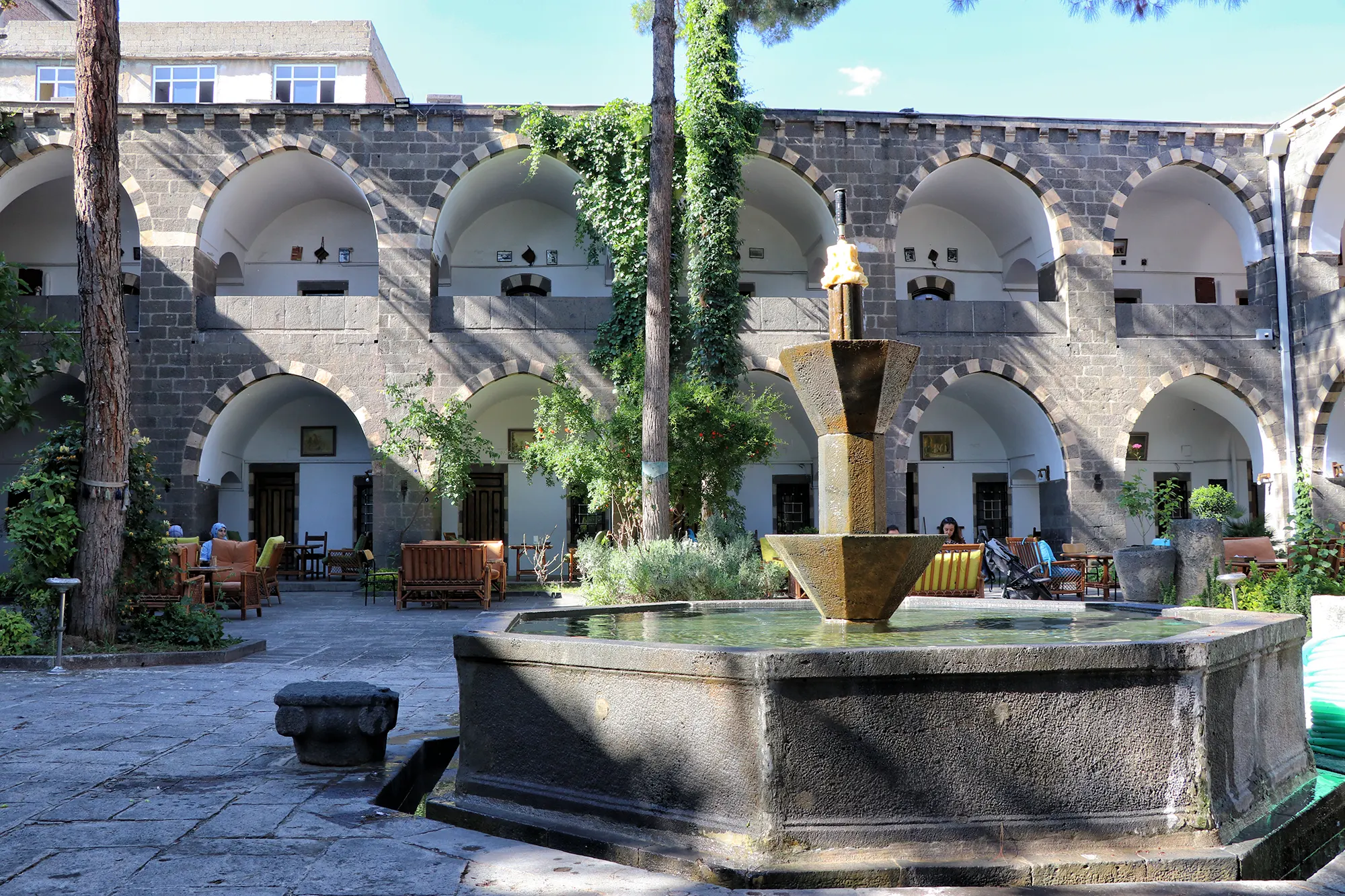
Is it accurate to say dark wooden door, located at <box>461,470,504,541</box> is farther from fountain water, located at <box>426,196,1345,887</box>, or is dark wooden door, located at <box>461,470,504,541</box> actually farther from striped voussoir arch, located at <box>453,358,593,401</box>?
fountain water, located at <box>426,196,1345,887</box>

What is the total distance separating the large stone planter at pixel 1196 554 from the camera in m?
10.1

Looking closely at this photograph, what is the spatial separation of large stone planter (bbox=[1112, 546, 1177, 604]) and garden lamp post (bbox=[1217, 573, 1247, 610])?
0.57 metres

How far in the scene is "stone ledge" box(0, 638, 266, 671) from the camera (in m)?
8.12

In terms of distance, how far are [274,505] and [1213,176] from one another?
1887 centimetres

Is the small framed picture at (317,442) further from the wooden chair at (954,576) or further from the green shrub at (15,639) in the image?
the wooden chair at (954,576)

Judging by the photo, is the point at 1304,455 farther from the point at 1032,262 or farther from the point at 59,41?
the point at 59,41

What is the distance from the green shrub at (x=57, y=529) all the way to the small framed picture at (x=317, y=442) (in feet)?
36.4

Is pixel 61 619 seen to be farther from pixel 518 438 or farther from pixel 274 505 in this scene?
pixel 274 505

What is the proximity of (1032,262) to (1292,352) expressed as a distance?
4.76 meters

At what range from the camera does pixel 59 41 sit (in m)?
24.4

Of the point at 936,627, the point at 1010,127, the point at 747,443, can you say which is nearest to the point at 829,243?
the point at 1010,127

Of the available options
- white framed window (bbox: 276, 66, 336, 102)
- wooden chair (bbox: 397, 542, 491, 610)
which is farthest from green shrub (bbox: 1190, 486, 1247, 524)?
white framed window (bbox: 276, 66, 336, 102)

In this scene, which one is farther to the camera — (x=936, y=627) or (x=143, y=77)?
(x=143, y=77)

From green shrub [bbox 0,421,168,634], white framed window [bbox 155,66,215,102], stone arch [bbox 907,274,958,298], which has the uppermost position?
white framed window [bbox 155,66,215,102]
